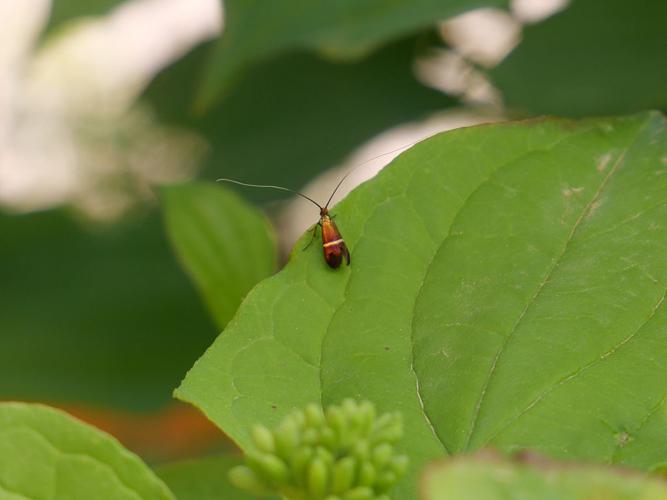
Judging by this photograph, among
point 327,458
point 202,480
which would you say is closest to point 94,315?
point 202,480

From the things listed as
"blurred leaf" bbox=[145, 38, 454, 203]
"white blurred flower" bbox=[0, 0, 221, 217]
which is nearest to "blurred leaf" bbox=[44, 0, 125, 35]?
"white blurred flower" bbox=[0, 0, 221, 217]

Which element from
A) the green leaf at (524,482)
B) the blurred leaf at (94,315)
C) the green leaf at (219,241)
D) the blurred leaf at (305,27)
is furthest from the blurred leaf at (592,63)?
the green leaf at (524,482)

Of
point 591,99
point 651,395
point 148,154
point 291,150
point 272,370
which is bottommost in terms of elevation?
point 651,395

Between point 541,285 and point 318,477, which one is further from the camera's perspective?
point 541,285

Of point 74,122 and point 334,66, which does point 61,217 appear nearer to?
point 74,122

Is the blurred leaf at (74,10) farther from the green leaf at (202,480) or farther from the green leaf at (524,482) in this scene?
the green leaf at (524,482)

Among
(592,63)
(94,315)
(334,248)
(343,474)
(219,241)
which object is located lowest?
(343,474)

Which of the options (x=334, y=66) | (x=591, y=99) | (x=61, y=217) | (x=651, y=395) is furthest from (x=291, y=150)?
(x=651, y=395)

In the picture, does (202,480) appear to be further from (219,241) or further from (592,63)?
(592,63)
